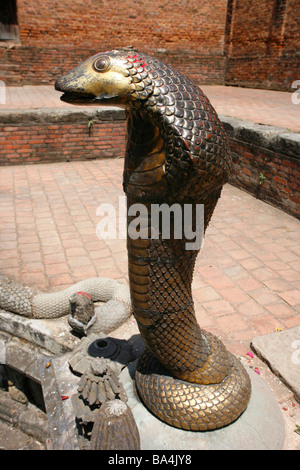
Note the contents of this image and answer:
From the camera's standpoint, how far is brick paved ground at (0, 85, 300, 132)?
26.4 feet

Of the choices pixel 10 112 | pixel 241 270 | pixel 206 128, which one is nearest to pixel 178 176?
pixel 206 128

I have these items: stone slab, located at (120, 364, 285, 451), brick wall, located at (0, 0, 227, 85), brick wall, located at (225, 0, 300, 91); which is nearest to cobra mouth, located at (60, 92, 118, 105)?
stone slab, located at (120, 364, 285, 451)

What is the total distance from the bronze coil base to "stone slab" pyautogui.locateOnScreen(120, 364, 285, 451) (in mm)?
40

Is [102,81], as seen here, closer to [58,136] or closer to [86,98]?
[86,98]

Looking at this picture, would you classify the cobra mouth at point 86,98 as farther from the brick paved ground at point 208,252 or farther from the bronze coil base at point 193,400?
the brick paved ground at point 208,252

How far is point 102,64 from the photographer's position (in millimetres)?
1436

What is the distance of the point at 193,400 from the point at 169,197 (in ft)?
3.54

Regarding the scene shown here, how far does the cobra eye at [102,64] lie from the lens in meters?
1.43

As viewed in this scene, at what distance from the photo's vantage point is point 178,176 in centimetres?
150

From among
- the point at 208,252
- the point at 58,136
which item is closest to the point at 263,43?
the point at 58,136

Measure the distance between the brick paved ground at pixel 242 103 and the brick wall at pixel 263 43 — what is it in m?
0.71

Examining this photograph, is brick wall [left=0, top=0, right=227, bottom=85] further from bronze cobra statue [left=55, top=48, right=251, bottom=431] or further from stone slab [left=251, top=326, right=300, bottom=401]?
bronze cobra statue [left=55, top=48, right=251, bottom=431]
